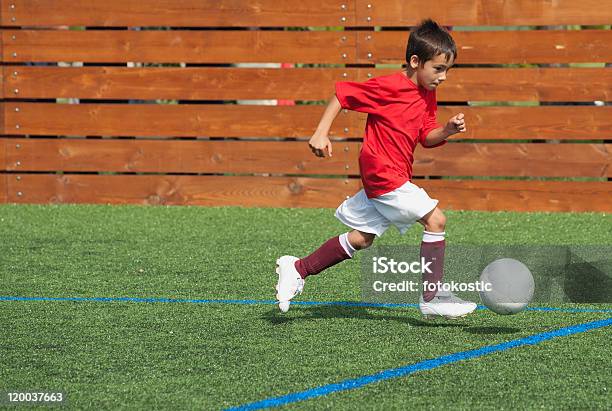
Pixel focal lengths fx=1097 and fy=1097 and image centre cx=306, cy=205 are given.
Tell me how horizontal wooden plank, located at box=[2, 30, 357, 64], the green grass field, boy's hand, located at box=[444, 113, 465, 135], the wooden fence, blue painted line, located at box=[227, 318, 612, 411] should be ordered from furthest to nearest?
1. horizontal wooden plank, located at box=[2, 30, 357, 64]
2. the wooden fence
3. boy's hand, located at box=[444, 113, 465, 135]
4. the green grass field
5. blue painted line, located at box=[227, 318, 612, 411]

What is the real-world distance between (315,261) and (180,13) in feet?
16.1

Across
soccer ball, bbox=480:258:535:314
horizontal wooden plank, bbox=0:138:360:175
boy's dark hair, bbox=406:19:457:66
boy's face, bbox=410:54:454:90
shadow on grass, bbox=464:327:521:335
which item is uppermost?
boy's dark hair, bbox=406:19:457:66

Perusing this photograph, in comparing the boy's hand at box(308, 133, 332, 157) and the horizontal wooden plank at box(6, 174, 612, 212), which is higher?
the boy's hand at box(308, 133, 332, 157)

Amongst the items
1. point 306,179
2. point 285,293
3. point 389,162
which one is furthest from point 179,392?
point 306,179

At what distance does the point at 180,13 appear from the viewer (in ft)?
31.5

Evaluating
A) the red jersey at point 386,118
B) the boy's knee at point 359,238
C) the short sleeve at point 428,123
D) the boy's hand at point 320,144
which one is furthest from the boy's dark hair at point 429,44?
the boy's knee at point 359,238

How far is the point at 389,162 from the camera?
5090 millimetres

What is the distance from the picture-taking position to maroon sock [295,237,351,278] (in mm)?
5230

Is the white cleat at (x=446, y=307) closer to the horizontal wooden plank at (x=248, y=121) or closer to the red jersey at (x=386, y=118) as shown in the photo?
the red jersey at (x=386, y=118)

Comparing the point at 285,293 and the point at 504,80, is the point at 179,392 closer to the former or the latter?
the point at 285,293

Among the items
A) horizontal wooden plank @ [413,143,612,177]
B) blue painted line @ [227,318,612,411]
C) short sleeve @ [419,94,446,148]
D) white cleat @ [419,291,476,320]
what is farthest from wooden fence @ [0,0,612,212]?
white cleat @ [419,291,476,320]

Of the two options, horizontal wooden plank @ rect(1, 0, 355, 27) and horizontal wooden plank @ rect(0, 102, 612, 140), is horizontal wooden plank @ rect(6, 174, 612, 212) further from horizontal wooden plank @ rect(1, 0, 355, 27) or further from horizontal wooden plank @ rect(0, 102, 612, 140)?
horizontal wooden plank @ rect(1, 0, 355, 27)

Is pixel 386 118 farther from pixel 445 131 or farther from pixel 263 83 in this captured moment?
pixel 263 83

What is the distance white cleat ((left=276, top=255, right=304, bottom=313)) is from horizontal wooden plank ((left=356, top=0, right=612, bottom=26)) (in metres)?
4.54
